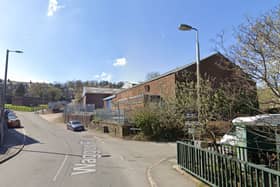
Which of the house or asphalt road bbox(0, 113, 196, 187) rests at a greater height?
the house

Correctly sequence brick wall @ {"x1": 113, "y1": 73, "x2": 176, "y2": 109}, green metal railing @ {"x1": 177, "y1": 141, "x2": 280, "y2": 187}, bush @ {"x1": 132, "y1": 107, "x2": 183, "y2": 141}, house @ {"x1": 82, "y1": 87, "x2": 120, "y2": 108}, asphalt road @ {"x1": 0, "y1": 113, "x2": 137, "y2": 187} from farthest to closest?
house @ {"x1": 82, "y1": 87, "x2": 120, "y2": 108} → brick wall @ {"x1": 113, "y1": 73, "x2": 176, "y2": 109} → bush @ {"x1": 132, "y1": 107, "x2": 183, "y2": 141} → asphalt road @ {"x1": 0, "y1": 113, "x2": 137, "y2": 187} → green metal railing @ {"x1": 177, "y1": 141, "x2": 280, "y2": 187}

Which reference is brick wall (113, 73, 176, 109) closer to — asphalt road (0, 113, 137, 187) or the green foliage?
the green foliage

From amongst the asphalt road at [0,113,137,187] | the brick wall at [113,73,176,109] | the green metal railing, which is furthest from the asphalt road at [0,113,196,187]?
the brick wall at [113,73,176,109]

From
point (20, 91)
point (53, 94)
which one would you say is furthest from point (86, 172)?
point (20, 91)

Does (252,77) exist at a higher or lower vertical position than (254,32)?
lower

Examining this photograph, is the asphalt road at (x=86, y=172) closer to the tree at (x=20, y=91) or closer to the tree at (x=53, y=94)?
the tree at (x=53, y=94)

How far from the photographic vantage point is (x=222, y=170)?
6285 mm

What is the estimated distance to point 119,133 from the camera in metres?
24.8

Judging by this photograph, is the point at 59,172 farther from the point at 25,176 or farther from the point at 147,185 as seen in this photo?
the point at 147,185

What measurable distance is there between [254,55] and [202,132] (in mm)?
4756

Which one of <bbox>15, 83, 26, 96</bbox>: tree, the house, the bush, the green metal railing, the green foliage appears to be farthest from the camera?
<bbox>15, 83, 26, 96</bbox>: tree

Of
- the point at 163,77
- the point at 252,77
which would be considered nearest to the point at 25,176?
the point at 252,77

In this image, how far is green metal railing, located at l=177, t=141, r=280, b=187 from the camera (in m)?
4.67

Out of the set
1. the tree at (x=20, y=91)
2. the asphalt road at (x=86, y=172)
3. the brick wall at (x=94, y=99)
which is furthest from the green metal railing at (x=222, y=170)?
the tree at (x=20, y=91)
